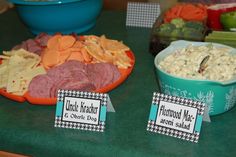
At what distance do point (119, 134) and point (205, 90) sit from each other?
22 cm

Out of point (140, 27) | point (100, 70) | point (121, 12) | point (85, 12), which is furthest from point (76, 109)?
point (121, 12)

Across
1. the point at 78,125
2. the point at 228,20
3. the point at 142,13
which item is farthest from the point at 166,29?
the point at 78,125

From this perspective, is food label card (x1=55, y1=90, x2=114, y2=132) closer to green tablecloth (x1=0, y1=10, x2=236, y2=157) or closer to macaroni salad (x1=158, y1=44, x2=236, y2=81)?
green tablecloth (x1=0, y1=10, x2=236, y2=157)

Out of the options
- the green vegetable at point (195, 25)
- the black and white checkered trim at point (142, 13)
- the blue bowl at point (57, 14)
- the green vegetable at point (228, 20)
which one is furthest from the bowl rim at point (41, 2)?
the green vegetable at point (228, 20)

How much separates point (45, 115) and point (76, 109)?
0.12m

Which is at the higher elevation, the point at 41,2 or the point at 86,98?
the point at 41,2

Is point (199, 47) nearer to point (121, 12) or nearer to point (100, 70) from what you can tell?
point (100, 70)

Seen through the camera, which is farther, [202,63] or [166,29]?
[166,29]

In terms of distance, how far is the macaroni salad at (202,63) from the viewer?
80cm

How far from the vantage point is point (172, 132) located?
0.78 meters

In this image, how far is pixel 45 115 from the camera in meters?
0.91

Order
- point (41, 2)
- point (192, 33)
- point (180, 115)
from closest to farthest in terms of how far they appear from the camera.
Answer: point (180, 115)
point (192, 33)
point (41, 2)

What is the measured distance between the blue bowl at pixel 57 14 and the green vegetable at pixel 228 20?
0.49 m

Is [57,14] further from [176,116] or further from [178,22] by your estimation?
[176,116]
